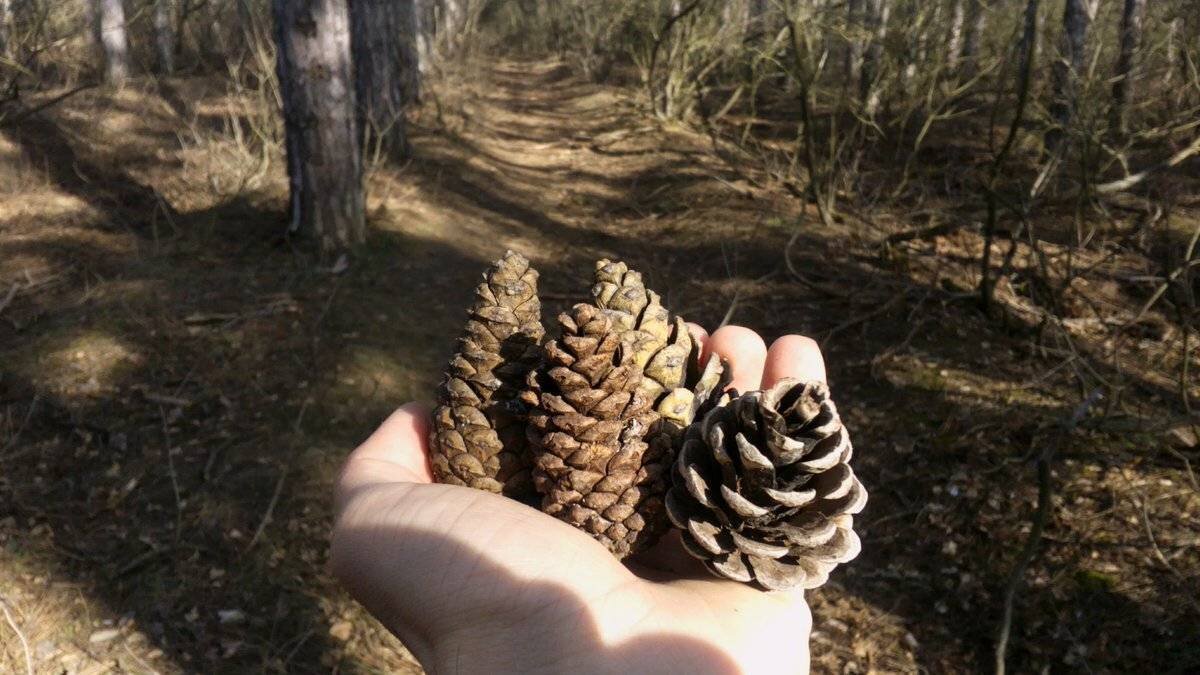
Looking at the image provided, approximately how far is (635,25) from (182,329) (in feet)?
31.1

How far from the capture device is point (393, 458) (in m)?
2.14

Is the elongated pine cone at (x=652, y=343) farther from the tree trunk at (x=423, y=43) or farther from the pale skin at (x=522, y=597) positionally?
the tree trunk at (x=423, y=43)

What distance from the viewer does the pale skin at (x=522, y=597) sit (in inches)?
70.4

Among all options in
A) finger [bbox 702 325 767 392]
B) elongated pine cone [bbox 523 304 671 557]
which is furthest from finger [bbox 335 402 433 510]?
finger [bbox 702 325 767 392]

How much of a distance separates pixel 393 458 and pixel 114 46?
12.8 meters

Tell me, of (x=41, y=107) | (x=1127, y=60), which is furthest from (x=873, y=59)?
(x=41, y=107)

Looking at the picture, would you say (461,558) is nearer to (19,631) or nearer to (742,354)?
(742,354)

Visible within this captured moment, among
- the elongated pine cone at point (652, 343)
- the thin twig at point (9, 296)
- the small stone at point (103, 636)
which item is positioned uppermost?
the elongated pine cone at point (652, 343)

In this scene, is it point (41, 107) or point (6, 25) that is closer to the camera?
point (41, 107)

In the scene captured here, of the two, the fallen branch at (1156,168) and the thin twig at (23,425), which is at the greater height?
the fallen branch at (1156,168)

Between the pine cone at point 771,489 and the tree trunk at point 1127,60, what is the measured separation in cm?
628

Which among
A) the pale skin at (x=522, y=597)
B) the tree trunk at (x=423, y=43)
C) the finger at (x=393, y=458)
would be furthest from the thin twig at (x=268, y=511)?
the tree trunk at (x=423, y=43)

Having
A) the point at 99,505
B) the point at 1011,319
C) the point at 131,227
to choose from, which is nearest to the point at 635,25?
the point at 131,227

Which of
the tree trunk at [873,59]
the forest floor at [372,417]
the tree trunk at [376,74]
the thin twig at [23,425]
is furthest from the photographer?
the tree trunk at [376,74]
